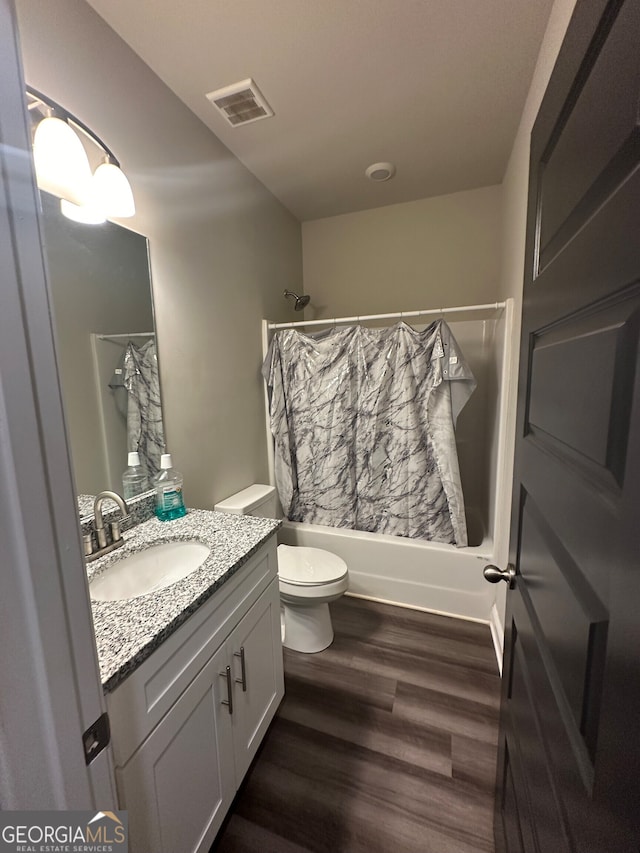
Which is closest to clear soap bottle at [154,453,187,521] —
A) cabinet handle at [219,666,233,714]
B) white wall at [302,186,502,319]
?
cabinet handle at [219,666,233,714]

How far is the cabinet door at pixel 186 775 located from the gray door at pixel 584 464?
0.77 m

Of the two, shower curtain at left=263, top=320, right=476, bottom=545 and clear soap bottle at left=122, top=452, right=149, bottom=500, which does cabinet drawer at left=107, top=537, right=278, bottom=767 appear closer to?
clear soap bottle at left=122, top=452, right=149, bottom=500

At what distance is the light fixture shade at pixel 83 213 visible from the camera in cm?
111

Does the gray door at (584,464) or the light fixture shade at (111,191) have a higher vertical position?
the light fixture shade at (111,191)

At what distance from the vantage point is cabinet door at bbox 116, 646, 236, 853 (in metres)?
0.72

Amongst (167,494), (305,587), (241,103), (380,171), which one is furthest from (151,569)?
(380,171)

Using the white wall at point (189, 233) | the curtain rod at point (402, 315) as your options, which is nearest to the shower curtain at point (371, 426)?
the curtain rod at point (402, 315)

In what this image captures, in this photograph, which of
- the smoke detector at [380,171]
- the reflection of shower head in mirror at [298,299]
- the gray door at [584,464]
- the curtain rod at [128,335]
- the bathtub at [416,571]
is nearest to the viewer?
the gray door at [584,464]

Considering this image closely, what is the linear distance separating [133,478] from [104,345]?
0.53m

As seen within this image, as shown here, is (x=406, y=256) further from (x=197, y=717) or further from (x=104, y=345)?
(x=197, y=717)

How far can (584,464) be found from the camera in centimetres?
49

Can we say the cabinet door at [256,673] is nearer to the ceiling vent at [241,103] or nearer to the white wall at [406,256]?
the ceiling vent at [241,103]

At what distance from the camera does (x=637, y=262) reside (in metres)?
0.37

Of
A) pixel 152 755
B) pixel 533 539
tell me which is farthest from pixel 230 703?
pixel 533 539
